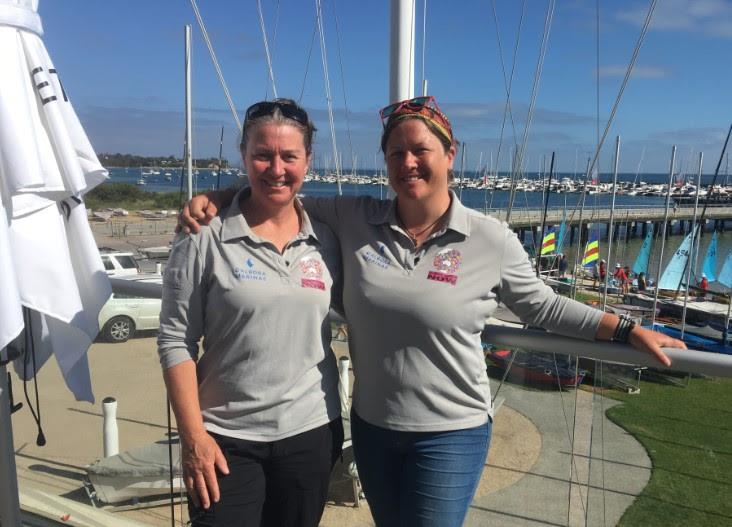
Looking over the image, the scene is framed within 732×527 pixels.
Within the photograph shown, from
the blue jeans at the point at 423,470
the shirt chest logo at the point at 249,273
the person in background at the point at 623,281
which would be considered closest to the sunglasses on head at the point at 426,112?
the shirt chest logo at the point at 249,273

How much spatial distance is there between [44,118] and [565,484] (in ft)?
8.61

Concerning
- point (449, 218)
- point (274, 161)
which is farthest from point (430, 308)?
point (274, 161)

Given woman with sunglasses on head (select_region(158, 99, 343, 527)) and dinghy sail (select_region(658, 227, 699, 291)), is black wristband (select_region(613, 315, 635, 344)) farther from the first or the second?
dinghy sail (select_region(658, 227, 699, 291))

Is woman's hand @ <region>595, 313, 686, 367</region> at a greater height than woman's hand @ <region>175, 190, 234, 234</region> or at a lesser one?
lesser

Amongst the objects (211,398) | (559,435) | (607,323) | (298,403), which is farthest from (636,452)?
(211,398)

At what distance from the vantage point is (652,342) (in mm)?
2105

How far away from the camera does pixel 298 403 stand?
77.0 inches

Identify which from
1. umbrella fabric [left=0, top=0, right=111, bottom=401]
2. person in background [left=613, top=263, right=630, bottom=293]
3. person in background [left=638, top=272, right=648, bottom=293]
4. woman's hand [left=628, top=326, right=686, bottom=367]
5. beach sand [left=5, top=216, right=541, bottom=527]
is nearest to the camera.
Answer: umbrella fabric [left=0, top=0, right=111, bottom=401]

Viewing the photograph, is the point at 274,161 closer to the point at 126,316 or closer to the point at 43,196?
the point at 43,196

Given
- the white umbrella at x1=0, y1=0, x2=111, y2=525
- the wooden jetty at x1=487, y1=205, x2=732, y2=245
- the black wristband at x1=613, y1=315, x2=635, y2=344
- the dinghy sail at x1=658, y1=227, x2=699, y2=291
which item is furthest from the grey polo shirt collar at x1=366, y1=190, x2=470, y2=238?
the wooden jetty at x1=487, y1=205, x2=732, y2=245

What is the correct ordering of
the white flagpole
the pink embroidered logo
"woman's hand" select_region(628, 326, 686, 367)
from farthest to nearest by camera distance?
the white flagpole, "woman's hand" select_region(628, 326, 686, 367), the pink embroidered logo

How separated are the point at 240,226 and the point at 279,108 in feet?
1.38

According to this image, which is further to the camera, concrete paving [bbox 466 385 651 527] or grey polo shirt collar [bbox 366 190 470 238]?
concrete paving [bbox 466 385 651 527]

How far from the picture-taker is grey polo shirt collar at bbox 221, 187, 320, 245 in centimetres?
192
